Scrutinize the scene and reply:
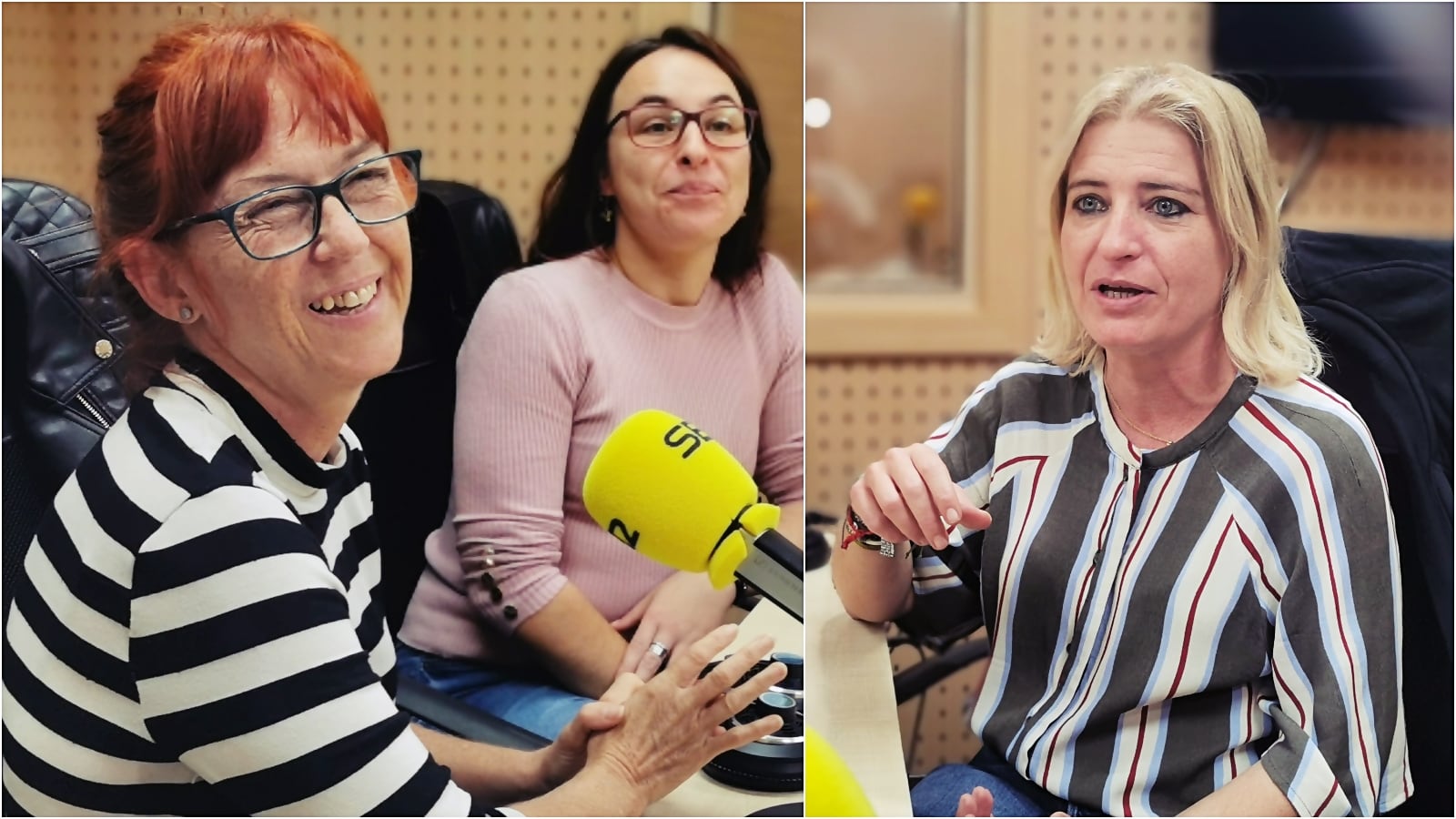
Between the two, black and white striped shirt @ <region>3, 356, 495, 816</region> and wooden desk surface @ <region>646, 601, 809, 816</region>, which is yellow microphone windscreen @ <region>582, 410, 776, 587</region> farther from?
black and white striped shirt @ <region>3, 356, 495, 816</region>

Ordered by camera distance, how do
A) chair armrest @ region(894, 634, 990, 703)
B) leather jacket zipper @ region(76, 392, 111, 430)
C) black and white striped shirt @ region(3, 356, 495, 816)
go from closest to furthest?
black and white striped shirt @ region(3, 356, 495, 816) < leather jacket zipper @ region(76, 392, 111, 430) < chair armrest @ region(894, 634, 990, 703)

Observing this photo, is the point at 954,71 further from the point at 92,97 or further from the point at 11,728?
the point at 11,728

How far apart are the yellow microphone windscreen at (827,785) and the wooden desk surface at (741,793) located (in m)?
0.02

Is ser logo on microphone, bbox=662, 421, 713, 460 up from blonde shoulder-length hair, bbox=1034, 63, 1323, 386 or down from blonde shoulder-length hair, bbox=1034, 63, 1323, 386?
down

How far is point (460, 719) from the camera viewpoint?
151cm

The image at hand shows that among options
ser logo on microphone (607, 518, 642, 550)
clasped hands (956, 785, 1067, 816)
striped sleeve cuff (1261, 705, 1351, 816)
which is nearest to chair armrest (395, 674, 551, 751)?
ser logo on microphone (607, 518, 642, 550)

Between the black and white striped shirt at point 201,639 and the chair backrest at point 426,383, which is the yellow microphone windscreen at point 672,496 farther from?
the black and white striped shirt at point 201,639

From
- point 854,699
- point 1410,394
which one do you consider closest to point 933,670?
point 854,699

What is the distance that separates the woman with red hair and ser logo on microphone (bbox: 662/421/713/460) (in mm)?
238

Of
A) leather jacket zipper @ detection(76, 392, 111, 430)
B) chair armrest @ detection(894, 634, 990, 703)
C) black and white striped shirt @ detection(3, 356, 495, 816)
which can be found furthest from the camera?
chair armrest @ detection(894, 634, 990, 703)

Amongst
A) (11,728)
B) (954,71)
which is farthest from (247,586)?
(954,71)

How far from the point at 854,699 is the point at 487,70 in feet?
2.91

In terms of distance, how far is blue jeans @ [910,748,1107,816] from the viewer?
150 centimetres

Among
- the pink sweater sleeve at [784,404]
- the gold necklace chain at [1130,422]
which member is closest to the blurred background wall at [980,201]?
the pink sweater sleeve at [784,404]
